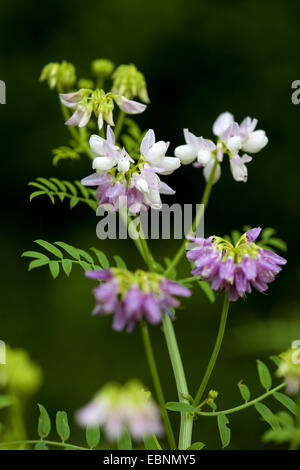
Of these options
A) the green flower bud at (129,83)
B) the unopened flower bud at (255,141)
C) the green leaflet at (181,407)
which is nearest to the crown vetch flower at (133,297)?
the green leaflet at (181,407)

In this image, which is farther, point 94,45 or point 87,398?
point 94,45

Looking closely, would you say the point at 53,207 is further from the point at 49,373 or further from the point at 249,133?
the point at 249,133

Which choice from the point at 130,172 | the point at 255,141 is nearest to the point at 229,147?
the point at 255,141

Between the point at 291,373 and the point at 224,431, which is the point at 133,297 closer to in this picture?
the point at 291,373

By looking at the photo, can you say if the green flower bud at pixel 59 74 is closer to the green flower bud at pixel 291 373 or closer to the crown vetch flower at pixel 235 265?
the crown vetch flower at pixel 235 265

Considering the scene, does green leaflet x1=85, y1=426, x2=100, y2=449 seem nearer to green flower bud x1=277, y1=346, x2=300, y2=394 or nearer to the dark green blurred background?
green flower bud x1=277, y1=346, x2=300, y2=394

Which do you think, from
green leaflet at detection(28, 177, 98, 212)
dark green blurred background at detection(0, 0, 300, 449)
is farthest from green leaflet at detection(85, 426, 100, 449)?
dark green blurred background at detection(0, 0, 300, 449)
